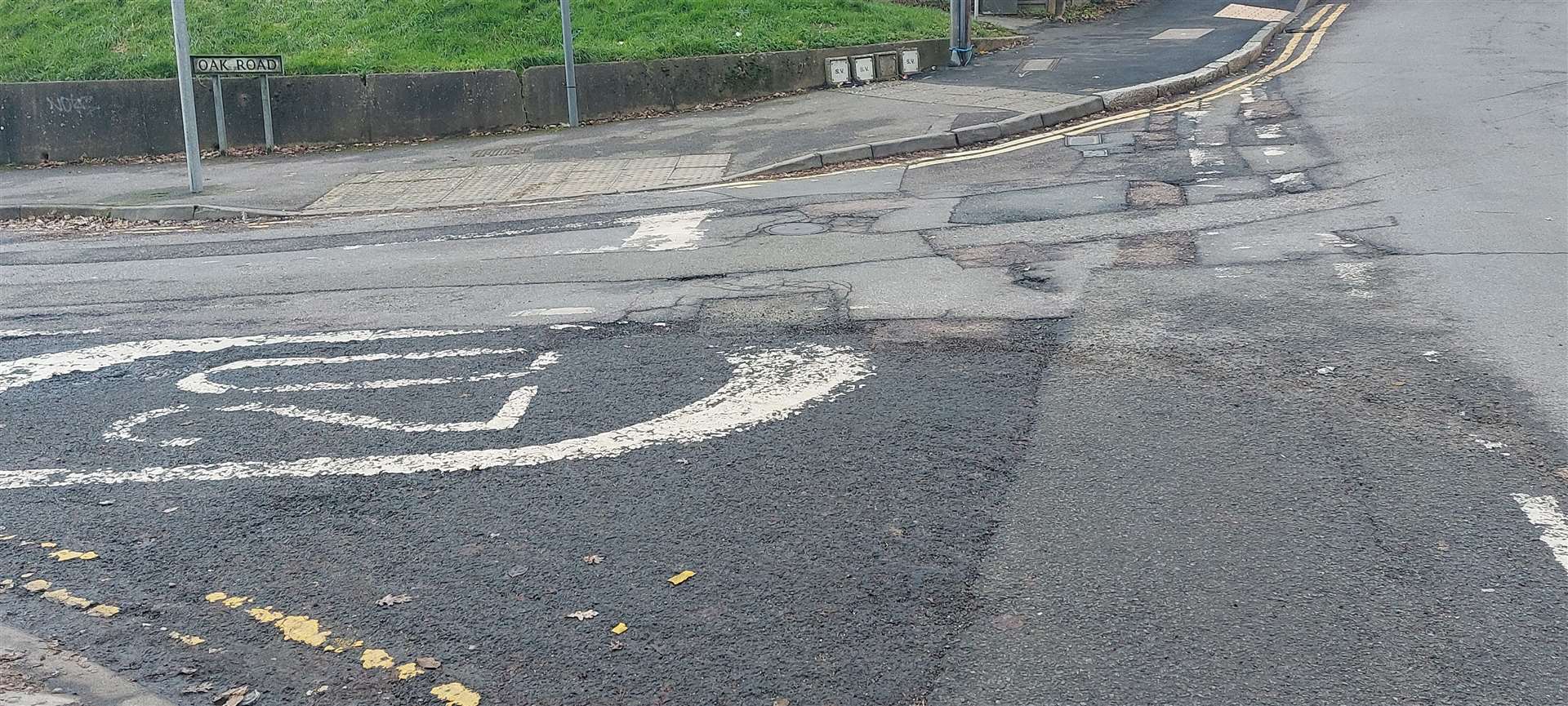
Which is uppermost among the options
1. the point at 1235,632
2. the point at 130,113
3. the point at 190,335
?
the point at 130,113

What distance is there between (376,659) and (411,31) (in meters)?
17.2

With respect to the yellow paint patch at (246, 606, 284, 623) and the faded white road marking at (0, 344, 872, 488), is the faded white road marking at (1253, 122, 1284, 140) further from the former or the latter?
the yellow paint patch at (246, 606, 284, 623)

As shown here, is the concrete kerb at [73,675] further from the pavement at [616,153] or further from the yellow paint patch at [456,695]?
the pavement at [616,153]

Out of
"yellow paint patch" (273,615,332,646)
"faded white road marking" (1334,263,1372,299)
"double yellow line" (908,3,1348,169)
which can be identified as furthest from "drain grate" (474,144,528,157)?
"yellow paint patch" (273,615,332,646)

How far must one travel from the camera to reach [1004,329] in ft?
23.2

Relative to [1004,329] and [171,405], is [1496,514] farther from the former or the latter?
[171,405]

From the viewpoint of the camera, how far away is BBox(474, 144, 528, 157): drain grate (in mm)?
15750

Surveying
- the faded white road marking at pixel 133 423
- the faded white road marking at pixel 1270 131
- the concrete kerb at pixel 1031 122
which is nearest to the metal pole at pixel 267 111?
the concrete kerb at pixel 1031 122

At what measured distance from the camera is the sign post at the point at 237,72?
16.0 metres

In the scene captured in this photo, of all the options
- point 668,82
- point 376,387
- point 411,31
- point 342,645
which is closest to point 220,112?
point 411,31

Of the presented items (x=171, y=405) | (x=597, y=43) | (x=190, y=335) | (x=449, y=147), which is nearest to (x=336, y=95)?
(x=449, y=147)

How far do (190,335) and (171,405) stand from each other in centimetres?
163

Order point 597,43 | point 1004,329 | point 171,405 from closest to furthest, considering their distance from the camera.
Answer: point 171,405, point 1004,329, point 597,43

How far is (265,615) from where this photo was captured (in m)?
4.13
